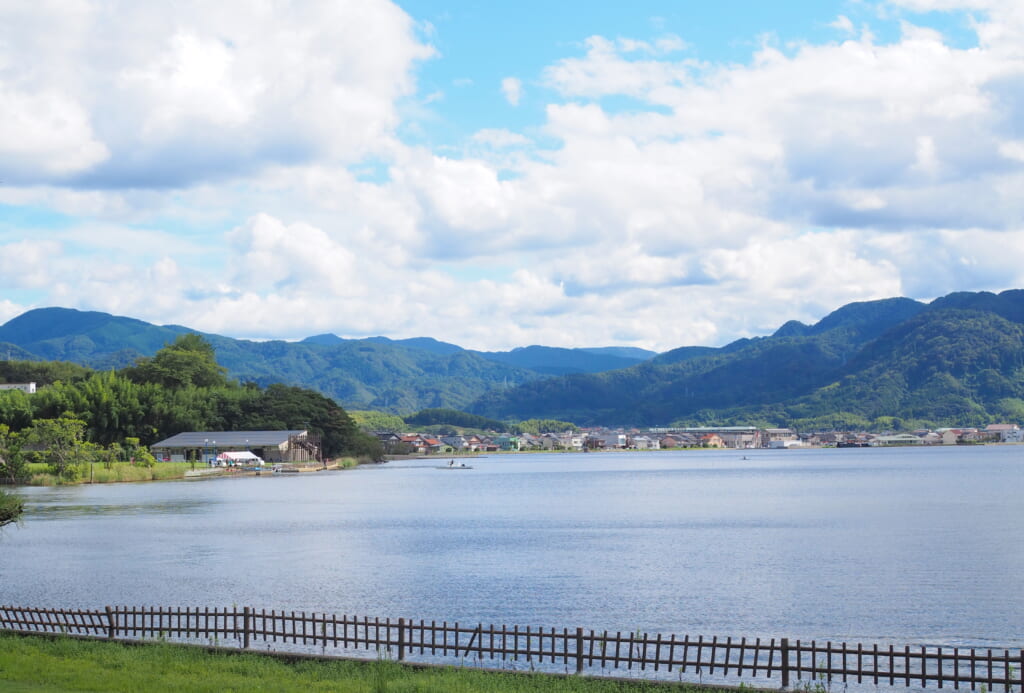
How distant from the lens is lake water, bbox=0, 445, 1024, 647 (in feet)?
93.0

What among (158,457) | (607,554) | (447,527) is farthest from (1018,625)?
(158,457)

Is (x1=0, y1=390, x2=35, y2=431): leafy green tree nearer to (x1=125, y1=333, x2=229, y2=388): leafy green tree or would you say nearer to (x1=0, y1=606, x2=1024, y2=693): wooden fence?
(x1=125, y1=333, x2=229, y2=388): leafy green tree

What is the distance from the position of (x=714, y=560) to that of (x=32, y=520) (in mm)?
37295

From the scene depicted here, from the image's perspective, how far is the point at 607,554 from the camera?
42.7 m

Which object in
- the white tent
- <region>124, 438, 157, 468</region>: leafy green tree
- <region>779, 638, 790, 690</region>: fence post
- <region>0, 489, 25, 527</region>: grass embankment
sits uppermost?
<region>0, 489, 25, 527</region>: grass embankment

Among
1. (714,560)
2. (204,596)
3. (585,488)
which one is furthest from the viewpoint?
(585,488)

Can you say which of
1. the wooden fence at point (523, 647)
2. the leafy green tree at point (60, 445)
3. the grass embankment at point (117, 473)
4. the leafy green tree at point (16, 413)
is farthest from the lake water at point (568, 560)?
the leafy green tree at point (16, 413)

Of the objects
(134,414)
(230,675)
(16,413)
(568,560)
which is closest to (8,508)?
(230,675)

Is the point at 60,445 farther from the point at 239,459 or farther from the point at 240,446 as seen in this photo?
the point at 240,446

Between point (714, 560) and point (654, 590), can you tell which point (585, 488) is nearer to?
point (714, 560)

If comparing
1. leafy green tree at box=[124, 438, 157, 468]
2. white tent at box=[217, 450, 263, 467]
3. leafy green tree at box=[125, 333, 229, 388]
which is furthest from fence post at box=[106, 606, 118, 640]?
leafy green tree at box=[125, 333, 229, 388]

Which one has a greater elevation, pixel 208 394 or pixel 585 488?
pixel 208 394

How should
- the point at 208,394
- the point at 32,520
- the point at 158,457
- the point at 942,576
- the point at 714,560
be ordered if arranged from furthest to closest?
1. the point at 208,394
2. the point at 158,457
3. the point at 32,520
4. the point at 714,560
5. the point at 942,576

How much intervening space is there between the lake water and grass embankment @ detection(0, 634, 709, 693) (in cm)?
958
